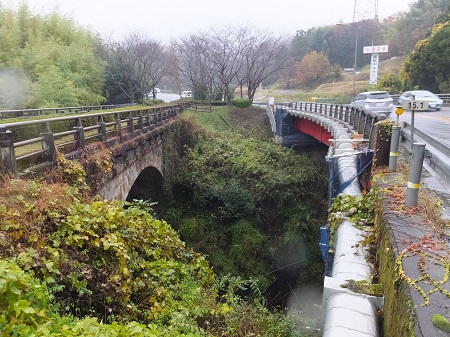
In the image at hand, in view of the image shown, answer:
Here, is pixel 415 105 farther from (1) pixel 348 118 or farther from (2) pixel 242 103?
(2) pixel 242 103

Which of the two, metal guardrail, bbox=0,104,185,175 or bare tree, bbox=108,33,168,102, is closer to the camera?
metal guardrail, bbox=0,104,185,175

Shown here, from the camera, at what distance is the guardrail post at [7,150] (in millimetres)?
4883

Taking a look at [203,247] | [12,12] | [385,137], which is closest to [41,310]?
[385,137]

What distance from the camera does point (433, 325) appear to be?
2.11m

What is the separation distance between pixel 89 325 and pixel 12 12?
3384 cm

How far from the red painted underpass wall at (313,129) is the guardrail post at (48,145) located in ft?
40.9

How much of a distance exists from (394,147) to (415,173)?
1.70m

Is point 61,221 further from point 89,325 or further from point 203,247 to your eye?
point 203,247

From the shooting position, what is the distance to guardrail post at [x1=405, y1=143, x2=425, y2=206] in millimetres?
3598

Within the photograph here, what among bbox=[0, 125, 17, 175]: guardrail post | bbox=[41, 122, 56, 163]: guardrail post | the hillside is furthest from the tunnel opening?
the hillside

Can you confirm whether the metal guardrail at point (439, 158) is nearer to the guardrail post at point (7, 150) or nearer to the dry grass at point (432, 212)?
the dry grass at point (432, 212)

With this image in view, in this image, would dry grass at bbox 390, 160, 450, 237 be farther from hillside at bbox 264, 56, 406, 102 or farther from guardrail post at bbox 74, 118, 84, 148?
hillside at bbox 264, 56, 406, 102

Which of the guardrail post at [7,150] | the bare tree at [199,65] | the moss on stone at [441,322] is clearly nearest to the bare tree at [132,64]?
the bare tree at [199,65]

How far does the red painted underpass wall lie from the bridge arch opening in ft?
26.2
